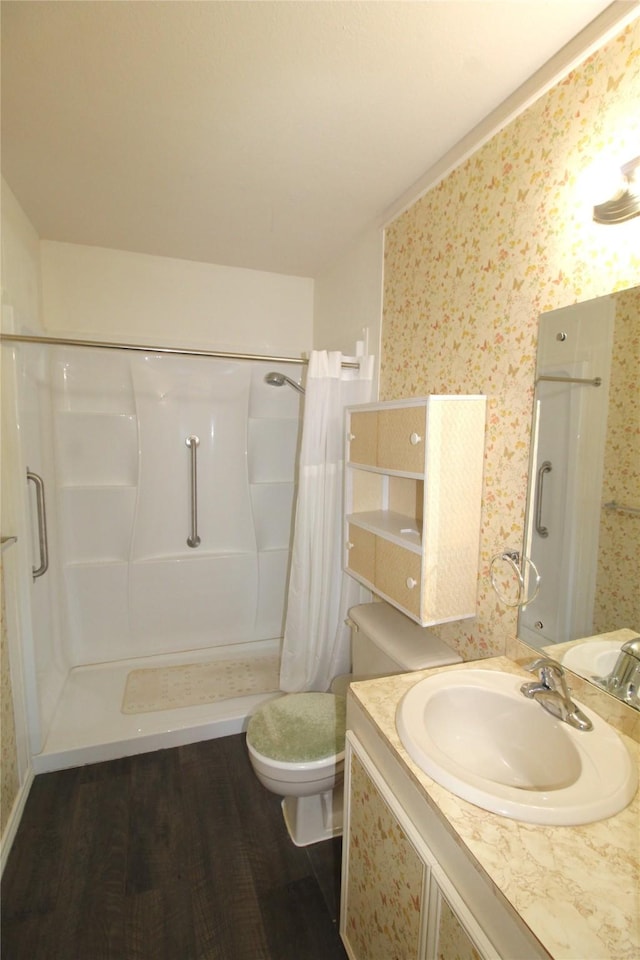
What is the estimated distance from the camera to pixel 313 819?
1.66m

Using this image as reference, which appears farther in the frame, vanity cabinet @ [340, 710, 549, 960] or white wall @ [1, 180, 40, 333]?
white wall @ [1, 180, 40, 333]

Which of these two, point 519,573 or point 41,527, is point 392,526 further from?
point 41,527

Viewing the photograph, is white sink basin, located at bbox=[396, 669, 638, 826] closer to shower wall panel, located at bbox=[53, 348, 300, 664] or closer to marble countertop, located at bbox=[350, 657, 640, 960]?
marble countertop, located at bbox=[350, 657, 640, 960]

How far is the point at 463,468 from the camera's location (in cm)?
144

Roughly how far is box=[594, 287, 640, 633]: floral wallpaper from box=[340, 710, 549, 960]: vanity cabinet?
24.2 inches

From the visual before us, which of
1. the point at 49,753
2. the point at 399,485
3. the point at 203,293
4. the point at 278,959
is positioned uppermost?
the point at 203,293

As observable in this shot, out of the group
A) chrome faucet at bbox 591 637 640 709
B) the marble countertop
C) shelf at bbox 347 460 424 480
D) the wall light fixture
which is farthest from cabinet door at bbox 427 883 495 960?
the wall light fixture

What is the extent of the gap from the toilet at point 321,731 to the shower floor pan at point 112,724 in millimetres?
521

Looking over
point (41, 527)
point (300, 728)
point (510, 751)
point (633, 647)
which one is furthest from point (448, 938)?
point (41, 527)

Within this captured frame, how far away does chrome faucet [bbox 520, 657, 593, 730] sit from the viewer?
3.27ft

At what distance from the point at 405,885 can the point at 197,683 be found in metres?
1.79

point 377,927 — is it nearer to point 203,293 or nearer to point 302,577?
point 302,577

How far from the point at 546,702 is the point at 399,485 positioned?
41.1 inches

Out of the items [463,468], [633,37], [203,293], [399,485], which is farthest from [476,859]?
[203,293]
